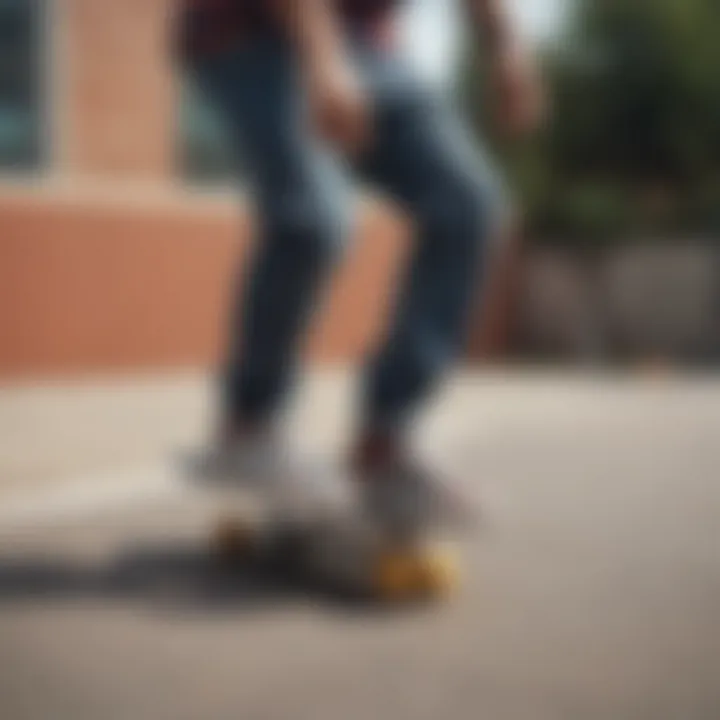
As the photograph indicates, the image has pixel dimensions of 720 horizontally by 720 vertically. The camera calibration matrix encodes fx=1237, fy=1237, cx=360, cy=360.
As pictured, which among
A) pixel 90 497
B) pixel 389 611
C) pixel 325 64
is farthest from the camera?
pixel 90 497

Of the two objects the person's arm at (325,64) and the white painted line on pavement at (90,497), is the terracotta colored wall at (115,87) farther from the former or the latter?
the white painted line on pavement at (90,497)

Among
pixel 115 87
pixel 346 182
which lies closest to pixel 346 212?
pixel 346 182

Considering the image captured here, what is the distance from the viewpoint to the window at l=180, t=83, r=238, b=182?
0.57 m

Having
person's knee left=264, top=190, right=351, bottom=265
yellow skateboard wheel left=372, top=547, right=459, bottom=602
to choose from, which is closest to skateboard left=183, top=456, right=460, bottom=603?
yellow skateboard wheel left=372, top=547, right=459, bottom=602

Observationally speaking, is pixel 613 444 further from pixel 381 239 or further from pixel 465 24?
pixel 465 24

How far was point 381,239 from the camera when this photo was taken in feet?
2.05

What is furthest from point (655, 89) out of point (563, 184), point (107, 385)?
point (107, 385)

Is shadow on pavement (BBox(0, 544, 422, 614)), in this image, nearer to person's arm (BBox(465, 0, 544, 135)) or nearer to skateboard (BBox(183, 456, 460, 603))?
skateboard (BBox(183, 456, 460, 603))

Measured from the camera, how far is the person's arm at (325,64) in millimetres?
520

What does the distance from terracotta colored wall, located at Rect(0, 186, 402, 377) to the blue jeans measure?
15 millimetres

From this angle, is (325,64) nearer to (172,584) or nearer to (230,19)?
(230,19)

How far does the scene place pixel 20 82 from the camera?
1.90 ft

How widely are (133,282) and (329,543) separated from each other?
18 cm

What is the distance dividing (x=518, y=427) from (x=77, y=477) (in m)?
0.32
